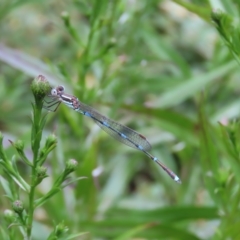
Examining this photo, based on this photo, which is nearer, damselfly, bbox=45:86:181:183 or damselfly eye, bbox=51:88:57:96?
damselfly eye, bbox=51:88:57:96

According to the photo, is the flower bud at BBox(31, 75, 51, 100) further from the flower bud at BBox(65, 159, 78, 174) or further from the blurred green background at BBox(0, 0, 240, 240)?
the blurred green background at BBox(0, 0, 240, 240)

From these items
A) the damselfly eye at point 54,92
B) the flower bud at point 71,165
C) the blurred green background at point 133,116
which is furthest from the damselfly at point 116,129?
the flower bud at point 71,165

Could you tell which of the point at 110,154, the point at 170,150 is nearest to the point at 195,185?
the point at 170,150

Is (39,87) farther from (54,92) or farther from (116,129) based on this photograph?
(116,129)

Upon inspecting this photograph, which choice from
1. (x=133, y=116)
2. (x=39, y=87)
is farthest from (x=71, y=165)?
(x=133, y=116)

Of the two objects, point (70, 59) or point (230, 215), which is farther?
point (70, 59)

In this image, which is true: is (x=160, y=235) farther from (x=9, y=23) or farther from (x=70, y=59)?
(x=9, y=23)

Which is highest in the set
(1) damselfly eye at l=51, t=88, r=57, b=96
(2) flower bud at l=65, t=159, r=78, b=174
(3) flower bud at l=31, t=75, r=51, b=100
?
(1) damselfly eye at l=51, t=88, r=57, b=96

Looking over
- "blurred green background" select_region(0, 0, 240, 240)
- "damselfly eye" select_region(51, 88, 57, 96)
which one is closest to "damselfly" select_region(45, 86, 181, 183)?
"damselfly eye" select_region(51, 88, 57, 96)
